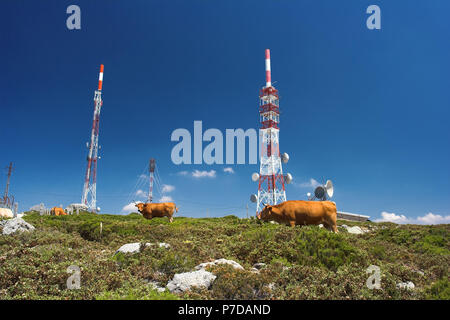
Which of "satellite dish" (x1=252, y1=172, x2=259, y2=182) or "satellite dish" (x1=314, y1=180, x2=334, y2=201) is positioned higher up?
"satellite dish" (x1=252, y1=172, x2=259, y2=182)

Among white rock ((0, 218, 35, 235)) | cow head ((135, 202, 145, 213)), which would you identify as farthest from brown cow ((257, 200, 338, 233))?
cow head ((135, 202, 145, 213))

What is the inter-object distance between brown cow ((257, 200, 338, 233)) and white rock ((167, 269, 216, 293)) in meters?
7.32

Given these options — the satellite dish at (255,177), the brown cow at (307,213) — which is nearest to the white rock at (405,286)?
the brown cow at (307,213)

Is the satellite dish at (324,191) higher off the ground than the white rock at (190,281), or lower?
higher

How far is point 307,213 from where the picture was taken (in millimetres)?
12484

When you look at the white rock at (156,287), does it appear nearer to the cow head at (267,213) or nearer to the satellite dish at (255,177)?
the cow head at (267,213)

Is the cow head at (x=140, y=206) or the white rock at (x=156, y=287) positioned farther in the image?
the cow head at (x=140, y=206)

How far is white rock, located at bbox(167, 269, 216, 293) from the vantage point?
5.50m

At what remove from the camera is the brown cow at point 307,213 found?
1252 cm

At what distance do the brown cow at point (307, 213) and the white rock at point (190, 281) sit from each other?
732 cm

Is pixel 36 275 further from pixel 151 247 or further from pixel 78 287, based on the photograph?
pixel 151 247

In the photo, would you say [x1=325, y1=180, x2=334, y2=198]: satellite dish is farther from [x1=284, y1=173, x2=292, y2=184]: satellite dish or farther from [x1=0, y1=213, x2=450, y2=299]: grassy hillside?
[x1=0, y1=213, x2=450, y2=299]: grassy hillside
